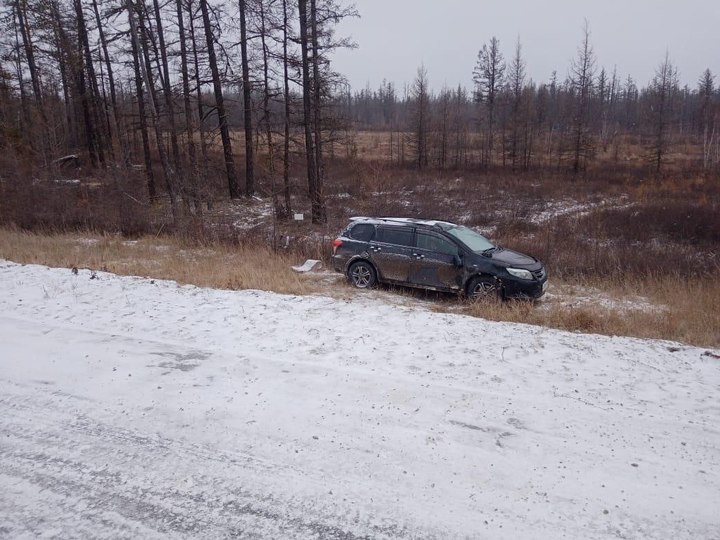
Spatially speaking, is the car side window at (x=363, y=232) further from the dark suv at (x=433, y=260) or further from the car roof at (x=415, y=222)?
the car roof at (x=415, y=222)

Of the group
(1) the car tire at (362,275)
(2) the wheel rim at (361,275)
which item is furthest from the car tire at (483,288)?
(2) the wheel rim at (361,275)

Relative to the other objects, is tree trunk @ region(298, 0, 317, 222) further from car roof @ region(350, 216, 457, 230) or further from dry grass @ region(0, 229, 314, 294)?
car roof @ region(350, 216, 457, 230)

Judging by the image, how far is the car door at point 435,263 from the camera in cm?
991

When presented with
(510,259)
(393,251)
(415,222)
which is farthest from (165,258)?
(510,259)

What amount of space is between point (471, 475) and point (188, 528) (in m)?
2.08

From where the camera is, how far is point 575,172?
40.2m

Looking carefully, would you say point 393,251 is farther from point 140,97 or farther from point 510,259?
point 140,97

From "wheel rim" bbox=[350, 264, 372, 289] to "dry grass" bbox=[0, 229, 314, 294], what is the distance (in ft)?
3.61

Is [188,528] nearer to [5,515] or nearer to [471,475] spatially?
[5,515]

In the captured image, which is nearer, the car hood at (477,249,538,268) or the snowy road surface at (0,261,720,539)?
the snowy road surface at (0,261,720,539)

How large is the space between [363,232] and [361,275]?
100cm

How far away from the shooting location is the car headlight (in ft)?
31.1

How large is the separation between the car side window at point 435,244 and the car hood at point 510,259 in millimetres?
603

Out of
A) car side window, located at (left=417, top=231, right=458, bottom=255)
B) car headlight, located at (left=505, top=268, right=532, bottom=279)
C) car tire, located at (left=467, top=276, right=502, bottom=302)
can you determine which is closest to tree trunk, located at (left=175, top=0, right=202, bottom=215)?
car side window, located at (left=417, top=231, right=458, bottom=255)
